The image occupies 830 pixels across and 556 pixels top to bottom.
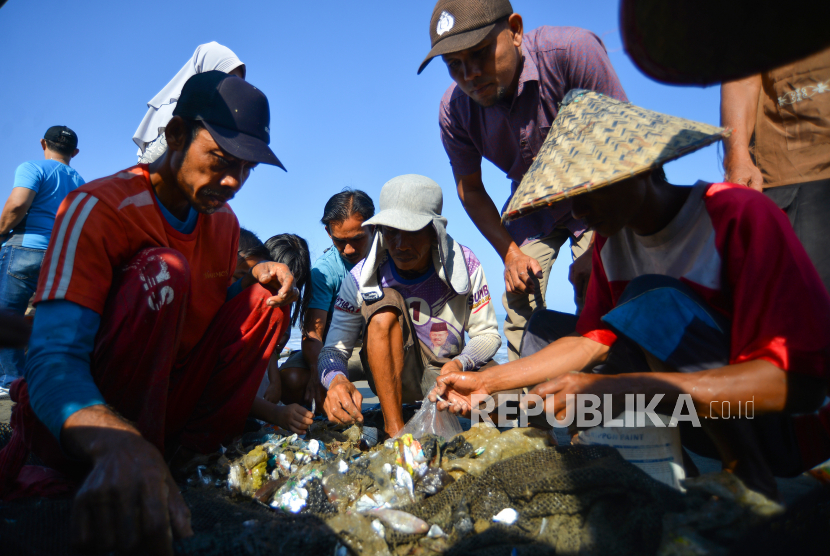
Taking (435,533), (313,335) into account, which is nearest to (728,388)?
(435,533)

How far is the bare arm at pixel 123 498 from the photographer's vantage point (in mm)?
1044

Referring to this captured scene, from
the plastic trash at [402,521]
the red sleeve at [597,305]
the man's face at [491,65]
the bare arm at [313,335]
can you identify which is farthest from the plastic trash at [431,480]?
the man's face at [491,65]

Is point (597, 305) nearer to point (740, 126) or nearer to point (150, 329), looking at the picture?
point (740, 126)

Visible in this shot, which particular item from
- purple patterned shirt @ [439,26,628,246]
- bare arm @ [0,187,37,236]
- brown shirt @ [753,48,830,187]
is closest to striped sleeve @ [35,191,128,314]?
purple patterned shirt @ [439,26,628,246]

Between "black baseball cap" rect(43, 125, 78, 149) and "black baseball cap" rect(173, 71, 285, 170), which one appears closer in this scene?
"black baseball cap" rect(173, 71, 285, 170)

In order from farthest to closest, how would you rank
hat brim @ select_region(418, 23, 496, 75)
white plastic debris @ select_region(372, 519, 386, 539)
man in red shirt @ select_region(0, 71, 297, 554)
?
hat brim @ select_region(418, 23, 496, 75), white plastic debris @ select_region(372, 519, 386, 539), man in red shirt @ select_region(0, 71, 297, 554)

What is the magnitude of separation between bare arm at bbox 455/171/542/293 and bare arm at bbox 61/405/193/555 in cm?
199

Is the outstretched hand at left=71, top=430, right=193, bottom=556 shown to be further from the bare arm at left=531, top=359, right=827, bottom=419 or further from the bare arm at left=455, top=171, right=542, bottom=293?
the bare arm at left=455, top=171, right=542, bottom=293

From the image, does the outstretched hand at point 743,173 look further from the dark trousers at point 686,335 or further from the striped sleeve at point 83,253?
Result: the striped sleeve at point 83,253

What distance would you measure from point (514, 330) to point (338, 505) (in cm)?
167

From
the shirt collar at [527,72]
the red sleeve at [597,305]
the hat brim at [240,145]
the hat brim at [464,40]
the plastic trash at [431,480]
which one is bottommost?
the plastic trash at [431,480]

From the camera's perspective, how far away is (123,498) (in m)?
1.07

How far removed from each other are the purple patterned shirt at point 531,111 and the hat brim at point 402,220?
0.48 metres

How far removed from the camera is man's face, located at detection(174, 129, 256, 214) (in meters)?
2.05
